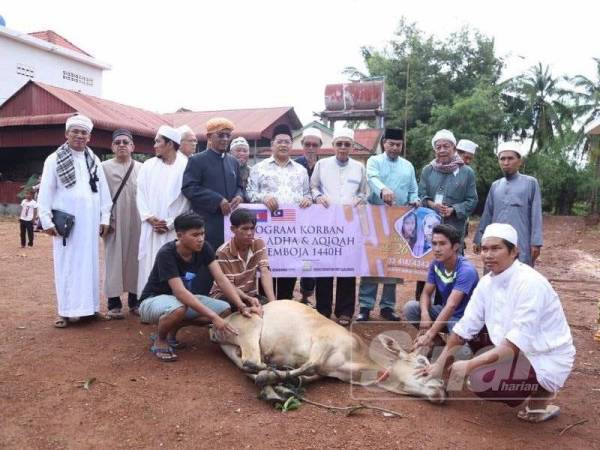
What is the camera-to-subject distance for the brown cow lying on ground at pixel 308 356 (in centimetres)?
372

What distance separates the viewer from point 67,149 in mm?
5285

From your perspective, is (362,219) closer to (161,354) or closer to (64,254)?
(161,354)

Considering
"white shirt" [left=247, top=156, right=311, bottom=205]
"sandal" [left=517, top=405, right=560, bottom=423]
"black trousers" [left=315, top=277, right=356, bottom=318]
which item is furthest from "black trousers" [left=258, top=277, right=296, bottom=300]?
"sandal" [left=517, top=405, right=560, bottom=423]

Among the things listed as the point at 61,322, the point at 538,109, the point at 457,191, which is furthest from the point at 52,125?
the point at 538,109

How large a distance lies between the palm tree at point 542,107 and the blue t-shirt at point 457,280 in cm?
3298

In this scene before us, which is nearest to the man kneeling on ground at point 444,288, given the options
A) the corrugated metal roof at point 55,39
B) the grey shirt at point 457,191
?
the grey shirt at point 457,191

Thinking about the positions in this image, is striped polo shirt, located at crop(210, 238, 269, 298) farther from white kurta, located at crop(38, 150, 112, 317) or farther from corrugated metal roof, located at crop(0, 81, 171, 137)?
corrugated metal roof, located at crop(0, 81, 171, 137)

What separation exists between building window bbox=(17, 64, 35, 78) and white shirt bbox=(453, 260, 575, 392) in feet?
86.5

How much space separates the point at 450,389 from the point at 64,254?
3.90 m

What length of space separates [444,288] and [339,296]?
1.51 meters

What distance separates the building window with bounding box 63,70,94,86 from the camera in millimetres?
26962

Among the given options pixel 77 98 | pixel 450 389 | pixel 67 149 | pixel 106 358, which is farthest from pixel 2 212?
pixel 450 389

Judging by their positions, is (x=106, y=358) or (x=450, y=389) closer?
(x=450, y=389)

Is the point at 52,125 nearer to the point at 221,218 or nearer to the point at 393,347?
the point at 221,218
